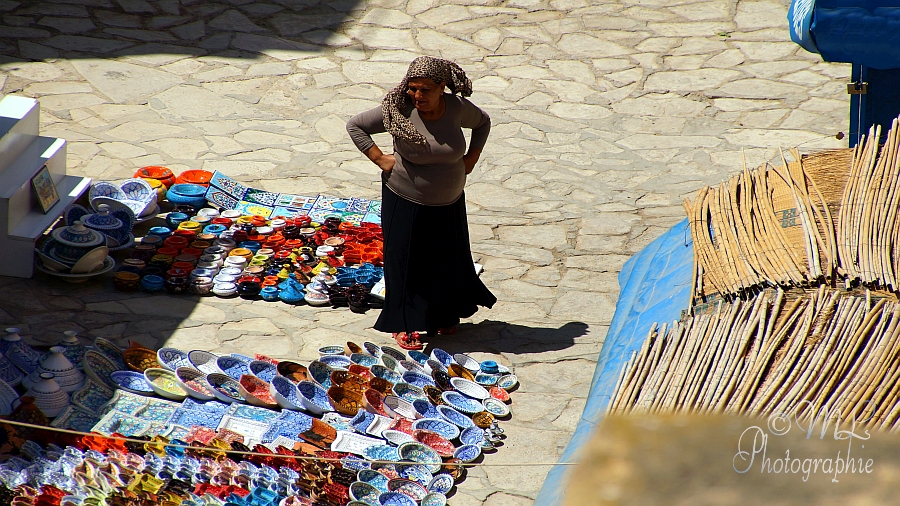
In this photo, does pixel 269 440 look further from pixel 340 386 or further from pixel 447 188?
pixel 447 188

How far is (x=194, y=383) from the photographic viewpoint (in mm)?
4305

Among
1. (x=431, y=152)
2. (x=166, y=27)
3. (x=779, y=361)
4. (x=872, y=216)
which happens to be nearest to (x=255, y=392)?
(x=431, y=152)

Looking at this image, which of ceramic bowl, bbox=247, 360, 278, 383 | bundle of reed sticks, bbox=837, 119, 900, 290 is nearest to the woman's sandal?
ceramic bowl, bbox=247, 360, 278, 383

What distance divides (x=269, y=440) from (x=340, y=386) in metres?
0.50

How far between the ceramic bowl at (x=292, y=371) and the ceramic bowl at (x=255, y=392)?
162 mm

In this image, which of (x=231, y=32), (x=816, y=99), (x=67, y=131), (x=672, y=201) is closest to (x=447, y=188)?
(x=672, y=201)

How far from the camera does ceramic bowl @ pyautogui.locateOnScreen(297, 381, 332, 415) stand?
418 cm

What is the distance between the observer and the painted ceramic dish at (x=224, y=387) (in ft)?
13.9

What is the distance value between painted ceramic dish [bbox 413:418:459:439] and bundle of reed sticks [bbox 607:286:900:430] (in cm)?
128

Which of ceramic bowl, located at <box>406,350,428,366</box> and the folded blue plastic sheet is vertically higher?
the folded blue plastic sheet

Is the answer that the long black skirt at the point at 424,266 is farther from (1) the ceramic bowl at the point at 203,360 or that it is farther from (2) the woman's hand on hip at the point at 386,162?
(1) the ceramic bowl at the point at 203,360

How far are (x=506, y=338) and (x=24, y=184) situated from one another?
3043 millimetres

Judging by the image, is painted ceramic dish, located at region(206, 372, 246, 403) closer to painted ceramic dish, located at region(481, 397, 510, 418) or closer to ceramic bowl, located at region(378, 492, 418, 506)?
ceramic bowl, located at region(378, 492, 418, 506)

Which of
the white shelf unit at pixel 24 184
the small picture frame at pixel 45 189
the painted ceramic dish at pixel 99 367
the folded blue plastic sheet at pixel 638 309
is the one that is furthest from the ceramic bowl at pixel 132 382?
the folded blue plastic sheet at pixel 638 309
